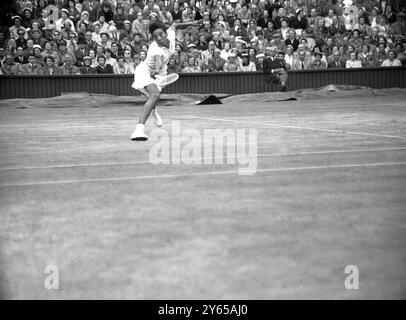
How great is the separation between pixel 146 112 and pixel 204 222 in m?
6.11

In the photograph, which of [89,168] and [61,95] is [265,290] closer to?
[89,168]

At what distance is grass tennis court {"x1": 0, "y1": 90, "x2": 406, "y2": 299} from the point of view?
12.3 feet

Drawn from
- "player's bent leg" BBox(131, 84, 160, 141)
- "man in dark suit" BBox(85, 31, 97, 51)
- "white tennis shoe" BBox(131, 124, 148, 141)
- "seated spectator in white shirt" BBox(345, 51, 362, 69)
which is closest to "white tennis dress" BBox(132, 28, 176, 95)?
"player's bent leg" BBox(131, 84, 160, 141)

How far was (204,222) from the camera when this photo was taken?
515cm

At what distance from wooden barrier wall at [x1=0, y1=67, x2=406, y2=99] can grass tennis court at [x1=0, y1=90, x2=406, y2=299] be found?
9786 mm

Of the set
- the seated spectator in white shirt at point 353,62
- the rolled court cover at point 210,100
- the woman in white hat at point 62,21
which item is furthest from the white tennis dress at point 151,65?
the seated spectator in white shirt at point 353,62

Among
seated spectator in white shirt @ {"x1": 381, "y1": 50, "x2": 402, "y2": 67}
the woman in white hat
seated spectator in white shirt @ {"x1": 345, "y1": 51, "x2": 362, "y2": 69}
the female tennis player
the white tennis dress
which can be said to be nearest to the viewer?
the female tennis player

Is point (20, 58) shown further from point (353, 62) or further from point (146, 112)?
point (146, 112)

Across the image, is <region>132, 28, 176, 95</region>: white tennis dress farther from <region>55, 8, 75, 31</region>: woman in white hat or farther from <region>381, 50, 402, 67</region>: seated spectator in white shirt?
<region>381, 50, 402, 67</region>: seated spectator in white shirt

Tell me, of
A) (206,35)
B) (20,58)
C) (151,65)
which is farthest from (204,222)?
(206,35)

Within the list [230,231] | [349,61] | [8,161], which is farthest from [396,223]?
[349,61]

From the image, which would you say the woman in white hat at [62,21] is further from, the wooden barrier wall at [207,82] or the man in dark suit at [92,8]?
the wooden barrier wall at [207,82]

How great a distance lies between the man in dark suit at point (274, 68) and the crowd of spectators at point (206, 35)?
0.06 m
